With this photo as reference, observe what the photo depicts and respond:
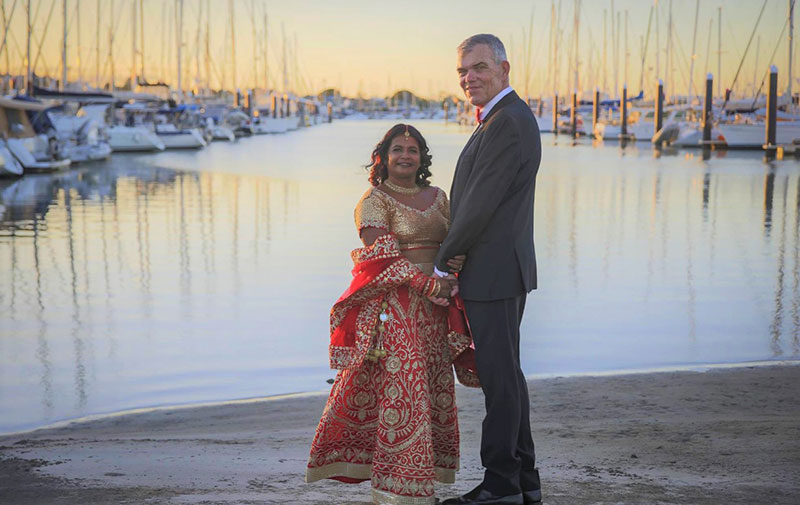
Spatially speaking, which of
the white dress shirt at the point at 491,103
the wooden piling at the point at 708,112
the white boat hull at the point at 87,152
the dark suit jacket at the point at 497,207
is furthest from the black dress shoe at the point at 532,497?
the wooden piling at the point at 708,112

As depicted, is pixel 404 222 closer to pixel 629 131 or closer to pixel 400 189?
pixel 400 189

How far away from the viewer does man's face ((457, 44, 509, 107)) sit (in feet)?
13.2

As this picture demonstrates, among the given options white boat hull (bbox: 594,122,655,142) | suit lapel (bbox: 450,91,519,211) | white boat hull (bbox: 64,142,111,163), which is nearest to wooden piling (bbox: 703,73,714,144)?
white boat hull (bbox: 594,122,655,142)

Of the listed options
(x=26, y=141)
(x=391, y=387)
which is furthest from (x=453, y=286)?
(x=26, y=141)

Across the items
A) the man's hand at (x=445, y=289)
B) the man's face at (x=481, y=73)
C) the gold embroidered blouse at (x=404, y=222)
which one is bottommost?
the man's hand at (x=445, y=289)

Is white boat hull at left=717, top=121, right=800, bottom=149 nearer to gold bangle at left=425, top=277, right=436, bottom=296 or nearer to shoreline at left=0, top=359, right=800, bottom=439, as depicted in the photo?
shoreline at left=0, top=359, right=800, bottom=439

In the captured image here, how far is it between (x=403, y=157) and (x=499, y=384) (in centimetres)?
102

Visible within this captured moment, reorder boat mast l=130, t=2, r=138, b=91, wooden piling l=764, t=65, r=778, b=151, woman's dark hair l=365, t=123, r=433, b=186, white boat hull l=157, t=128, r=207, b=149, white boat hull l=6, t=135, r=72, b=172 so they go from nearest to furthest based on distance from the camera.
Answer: woman's dark hair l=365, t=123, r=433, b=186
white boat hull l=6, t=135, r=72, b=172
wooden piling l=764, t=65, r=778, b=151
white boat hull l=157, t=128, r=207, b=149
boat mast l=130, t=2, r=138, b=91

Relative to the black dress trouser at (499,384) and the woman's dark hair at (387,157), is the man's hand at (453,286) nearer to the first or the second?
the black dress trouser at (499,384)

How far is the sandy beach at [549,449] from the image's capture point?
14.2ft

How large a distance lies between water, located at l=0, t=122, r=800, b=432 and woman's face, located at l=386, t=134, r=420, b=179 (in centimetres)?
346

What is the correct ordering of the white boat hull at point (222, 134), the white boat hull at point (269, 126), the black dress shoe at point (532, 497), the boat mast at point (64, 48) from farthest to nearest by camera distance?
the white boat hull at point (269, 126)
the white boat hull at point (222, 134)
the boat mast at point (64, 48)
the black dress shoe at point (532, 497)

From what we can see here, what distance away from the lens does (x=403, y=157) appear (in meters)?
4.24

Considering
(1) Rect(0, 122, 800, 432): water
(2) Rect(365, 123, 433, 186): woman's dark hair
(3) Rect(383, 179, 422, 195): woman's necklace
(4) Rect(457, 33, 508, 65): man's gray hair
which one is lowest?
(1) Rect(0, 122, 800, 432): water
